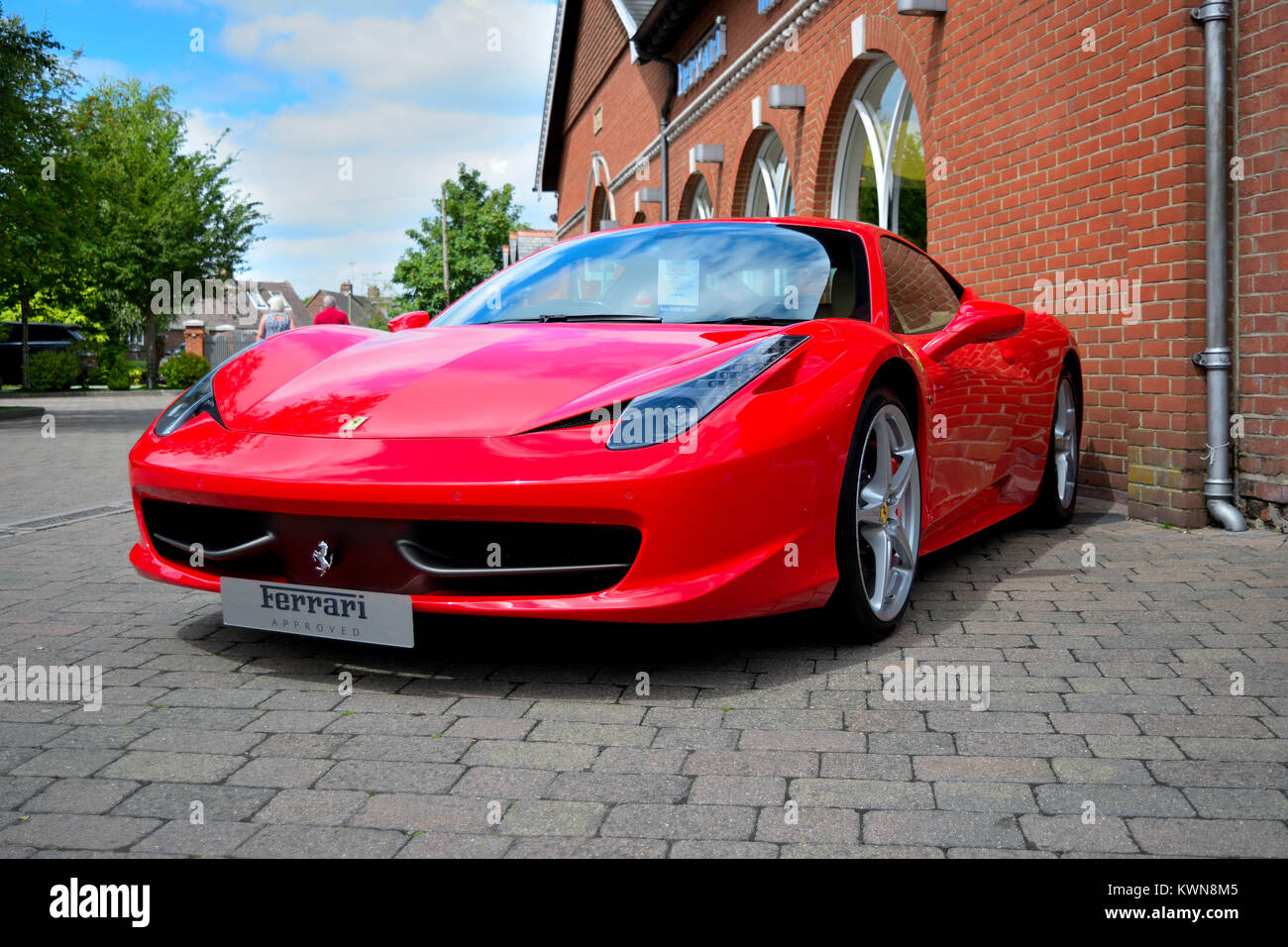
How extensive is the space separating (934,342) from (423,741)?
2467 mm

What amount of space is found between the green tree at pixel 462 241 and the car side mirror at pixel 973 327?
56.1 m

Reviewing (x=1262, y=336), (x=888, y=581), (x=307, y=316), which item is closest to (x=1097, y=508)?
(x=1262, y=336)

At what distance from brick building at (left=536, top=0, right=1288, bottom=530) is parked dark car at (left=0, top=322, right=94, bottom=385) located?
29.0 meters

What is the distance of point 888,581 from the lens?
3740 millimetres

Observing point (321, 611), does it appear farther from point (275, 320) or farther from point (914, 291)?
point (275, 320)

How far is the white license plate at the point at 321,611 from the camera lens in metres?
2.98

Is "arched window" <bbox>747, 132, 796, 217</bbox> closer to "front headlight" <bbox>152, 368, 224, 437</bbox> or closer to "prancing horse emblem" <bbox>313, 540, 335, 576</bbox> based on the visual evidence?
"front headlight" <bbox>152, 368, 224, 437</bbox>

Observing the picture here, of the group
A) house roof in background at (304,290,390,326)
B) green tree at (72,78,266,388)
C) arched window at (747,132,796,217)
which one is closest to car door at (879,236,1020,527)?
arched window at (747,132,796,217)

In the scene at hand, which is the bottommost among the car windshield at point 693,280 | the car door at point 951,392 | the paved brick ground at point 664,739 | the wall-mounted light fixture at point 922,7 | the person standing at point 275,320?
the paved brick ground at point 664,739

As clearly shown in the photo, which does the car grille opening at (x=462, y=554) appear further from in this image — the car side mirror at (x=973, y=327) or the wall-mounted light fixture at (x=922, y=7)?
the wall-mounted light fixture at (x=922, y=7)

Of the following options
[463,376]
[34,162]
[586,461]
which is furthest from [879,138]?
[34,162]

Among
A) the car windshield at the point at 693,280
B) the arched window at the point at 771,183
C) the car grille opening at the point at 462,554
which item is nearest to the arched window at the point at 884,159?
the arched window at the point at 771,183

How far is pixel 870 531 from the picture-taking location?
3688mm
